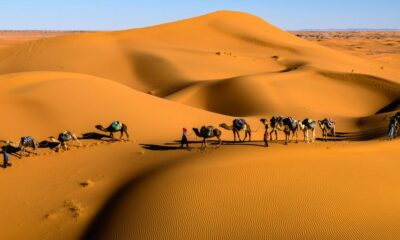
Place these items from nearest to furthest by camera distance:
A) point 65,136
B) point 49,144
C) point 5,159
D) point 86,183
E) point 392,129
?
point 86,183
point 5,159
point 65,136
point 49,144
point 392,129

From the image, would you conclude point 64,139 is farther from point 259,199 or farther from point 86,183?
point 259,199

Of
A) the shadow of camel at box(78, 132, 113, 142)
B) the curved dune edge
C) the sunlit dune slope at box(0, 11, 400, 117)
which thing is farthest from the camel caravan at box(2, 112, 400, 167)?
the sunlit dune slope at box(0, 11, 400, 117)

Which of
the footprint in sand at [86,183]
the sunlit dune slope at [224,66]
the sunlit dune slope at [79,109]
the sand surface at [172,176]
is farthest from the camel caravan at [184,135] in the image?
the sunlit dune slope at [224,66]

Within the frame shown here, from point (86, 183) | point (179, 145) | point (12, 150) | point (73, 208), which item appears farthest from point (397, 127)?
point (12, 150)

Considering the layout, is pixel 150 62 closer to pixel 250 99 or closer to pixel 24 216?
pixel 250 99

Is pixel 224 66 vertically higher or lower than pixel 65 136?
higher

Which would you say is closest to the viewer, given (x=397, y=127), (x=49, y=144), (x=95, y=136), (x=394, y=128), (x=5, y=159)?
(x=5, y=159)

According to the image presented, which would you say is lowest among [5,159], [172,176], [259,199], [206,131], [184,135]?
[259,199]

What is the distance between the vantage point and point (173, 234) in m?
8.73

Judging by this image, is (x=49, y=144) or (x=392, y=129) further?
(x=392, y=129)

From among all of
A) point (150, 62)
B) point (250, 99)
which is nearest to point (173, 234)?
point (250, 99)

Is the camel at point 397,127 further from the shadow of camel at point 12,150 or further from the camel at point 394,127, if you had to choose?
the shadow of camel at point 12,150

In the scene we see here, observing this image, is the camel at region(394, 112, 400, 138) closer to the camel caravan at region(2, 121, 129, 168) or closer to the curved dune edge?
the curved dune edge

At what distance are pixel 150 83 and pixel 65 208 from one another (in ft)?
84.4
